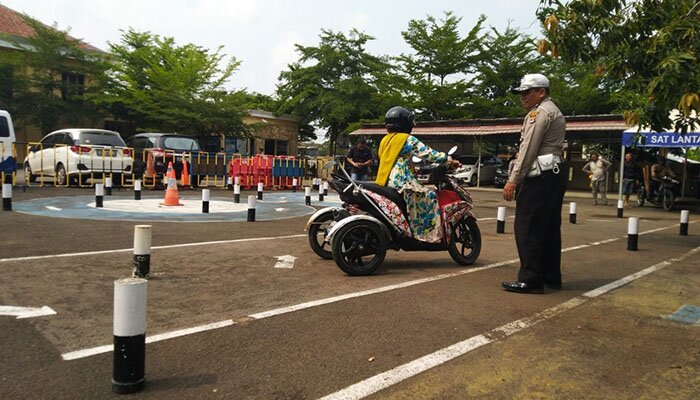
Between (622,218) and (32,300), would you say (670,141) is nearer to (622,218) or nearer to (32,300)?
(622,218)

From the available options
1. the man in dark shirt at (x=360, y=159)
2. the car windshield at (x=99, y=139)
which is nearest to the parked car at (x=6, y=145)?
the car windshield at (x=99, y=139)

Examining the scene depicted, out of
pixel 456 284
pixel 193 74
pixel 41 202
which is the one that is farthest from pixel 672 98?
pixel 193 74

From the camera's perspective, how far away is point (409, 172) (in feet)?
20.4

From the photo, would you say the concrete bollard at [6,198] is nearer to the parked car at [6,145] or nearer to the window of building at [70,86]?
the parked car at [6,145]

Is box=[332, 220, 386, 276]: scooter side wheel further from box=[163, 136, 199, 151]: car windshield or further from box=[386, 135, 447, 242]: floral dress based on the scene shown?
box=[163, 136, 199, 151]: car windshield

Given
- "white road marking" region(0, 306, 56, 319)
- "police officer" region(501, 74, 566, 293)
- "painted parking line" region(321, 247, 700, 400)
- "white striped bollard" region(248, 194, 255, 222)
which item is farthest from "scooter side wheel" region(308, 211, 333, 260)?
"white striped bollard" region(248, 194, 255, 222)

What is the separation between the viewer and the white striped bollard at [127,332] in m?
2.83

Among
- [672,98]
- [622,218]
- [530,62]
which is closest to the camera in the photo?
[672,98]

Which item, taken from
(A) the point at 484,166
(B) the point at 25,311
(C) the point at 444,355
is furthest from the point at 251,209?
(A) the point at 484,166

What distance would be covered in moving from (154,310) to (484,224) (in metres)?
8.80

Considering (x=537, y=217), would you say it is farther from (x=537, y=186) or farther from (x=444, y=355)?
(x=444, y=355)

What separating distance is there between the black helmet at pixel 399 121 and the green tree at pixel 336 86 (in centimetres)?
3077

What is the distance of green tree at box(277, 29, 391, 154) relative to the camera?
37.2 metres

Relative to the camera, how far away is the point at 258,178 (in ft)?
65.8
